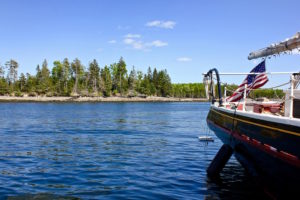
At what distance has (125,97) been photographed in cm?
16275

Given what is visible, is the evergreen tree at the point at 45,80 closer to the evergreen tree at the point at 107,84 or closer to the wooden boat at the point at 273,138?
the evergreen tree at the point at 107,84

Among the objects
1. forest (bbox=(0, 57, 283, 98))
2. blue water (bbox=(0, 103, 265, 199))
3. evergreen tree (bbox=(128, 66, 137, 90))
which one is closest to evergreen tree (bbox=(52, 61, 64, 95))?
forest (bbox=(0, 57, 283, 98))

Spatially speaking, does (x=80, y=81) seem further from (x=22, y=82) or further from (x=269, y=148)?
(x=269, y=148)

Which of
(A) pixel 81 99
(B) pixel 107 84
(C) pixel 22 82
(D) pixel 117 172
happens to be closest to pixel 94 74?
(B) pixel 107 84

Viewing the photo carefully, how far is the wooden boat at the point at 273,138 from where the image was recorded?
632 cm

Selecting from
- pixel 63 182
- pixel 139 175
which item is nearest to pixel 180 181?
pixel 139 175

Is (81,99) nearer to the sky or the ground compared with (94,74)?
nearer to the ground

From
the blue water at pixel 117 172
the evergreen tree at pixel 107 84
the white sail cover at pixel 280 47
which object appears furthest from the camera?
the evergreen tree at pixel 107 84

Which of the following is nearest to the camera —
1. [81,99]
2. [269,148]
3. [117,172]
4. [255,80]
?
[269,148]

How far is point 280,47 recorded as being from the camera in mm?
11047

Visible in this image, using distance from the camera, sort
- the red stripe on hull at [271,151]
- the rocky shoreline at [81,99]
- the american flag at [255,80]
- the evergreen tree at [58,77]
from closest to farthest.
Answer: the red stripe on hull at [271,151] → the american flag at [255,80] → the rocky shoreline at [81,99] → the evergreen tree at [58,77]

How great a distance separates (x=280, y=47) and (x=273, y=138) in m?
5.20

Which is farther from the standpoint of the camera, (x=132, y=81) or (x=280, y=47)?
(x=132, y=81)

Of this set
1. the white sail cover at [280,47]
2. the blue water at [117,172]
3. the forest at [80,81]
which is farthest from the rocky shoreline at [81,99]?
the white sail cover at [280,47]
